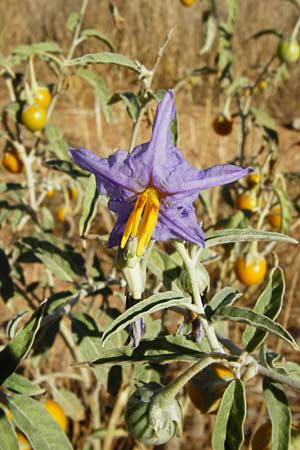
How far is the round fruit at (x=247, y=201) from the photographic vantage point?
74.1 inches

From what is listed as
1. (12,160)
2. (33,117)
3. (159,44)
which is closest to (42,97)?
(33,117)

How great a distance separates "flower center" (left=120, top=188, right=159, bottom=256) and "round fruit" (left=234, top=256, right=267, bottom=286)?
1.15m

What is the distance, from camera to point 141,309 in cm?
78

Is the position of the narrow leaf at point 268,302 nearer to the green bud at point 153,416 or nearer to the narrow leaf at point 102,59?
the green bud at point 153,416

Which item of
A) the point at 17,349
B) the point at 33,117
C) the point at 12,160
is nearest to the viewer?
the point at 17,349

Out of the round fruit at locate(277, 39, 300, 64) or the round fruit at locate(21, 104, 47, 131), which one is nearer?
the round fruit at locate(21, 104, 47, 131)

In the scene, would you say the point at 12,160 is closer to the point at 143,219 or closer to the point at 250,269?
the point at 250,269

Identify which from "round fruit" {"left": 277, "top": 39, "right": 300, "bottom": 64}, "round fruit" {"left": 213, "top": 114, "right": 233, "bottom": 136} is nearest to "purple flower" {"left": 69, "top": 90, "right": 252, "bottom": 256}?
"round fruit" {"left": 213, "top": 114, "right": 233, "bottom": 136}

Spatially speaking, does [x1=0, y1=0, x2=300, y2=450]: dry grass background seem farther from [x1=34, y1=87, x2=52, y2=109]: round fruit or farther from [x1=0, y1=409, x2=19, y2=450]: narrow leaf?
[x1=0, y1=409, x2=19, y2=450]: narrow leaf

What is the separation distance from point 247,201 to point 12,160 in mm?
745

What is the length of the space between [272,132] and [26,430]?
1.21m

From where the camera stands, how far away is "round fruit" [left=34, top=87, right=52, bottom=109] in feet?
5.70

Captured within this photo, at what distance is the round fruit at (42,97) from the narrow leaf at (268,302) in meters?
0.97

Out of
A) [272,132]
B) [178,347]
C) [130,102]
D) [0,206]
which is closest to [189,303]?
[178,347]
